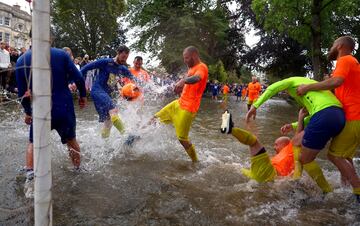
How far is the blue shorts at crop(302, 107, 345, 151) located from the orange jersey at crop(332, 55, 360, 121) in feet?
0.52

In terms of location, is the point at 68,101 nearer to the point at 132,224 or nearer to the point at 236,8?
the point at 132,224

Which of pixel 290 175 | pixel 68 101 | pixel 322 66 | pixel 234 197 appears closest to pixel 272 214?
pixel 234 197

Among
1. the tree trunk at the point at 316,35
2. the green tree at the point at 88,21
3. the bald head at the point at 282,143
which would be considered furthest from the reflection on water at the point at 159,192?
the green tree at the point at 88,21

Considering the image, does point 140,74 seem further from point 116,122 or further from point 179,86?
point 179,86

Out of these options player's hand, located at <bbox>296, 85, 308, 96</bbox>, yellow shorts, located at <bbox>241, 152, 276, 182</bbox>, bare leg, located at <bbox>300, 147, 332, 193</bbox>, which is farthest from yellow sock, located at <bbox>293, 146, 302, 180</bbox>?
player's hand, located at <bbox>296, 85, 308, 96</bbox>

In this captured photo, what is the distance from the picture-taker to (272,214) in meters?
4.51

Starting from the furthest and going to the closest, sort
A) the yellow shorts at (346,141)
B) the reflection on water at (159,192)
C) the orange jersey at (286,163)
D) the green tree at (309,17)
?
1. the green tree at (309,17)
2. the orange jersey at (286,163)
3. the yellow shorts at (346,141)
4. the reflection on water at (159,192)

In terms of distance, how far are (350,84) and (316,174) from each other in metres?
1.20

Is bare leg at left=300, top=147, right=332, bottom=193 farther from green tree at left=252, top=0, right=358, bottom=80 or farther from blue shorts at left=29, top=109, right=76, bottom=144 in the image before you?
green tree at left=252, top=0, right=358, bottom=80

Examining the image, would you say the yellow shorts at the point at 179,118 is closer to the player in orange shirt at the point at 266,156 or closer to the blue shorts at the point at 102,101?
the blue shorts at the point at 102,101

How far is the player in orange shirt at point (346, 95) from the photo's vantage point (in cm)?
460

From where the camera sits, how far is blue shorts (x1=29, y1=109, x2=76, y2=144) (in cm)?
505

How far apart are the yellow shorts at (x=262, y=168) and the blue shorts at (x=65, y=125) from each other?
7.90ft

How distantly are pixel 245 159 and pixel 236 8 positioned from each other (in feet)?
115
